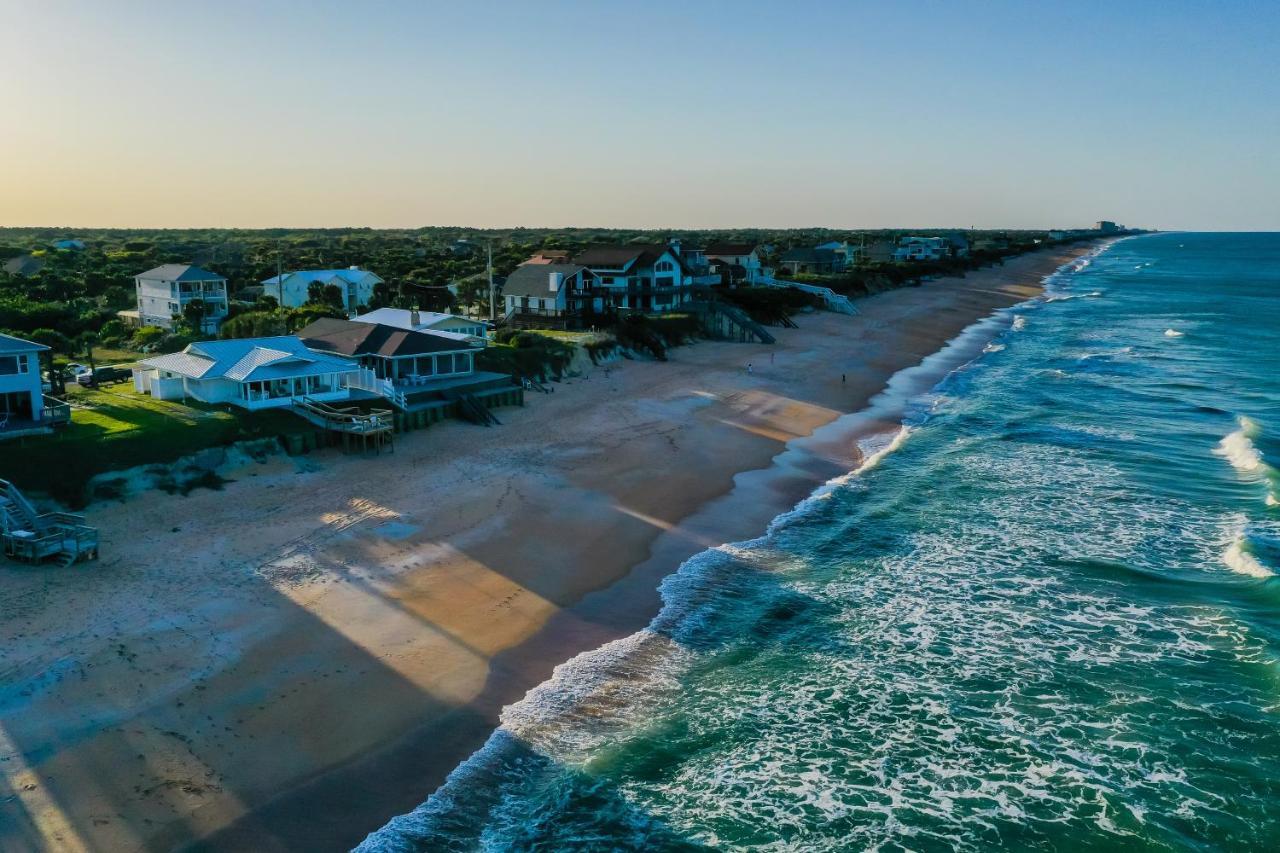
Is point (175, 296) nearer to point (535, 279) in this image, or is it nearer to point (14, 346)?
point (535, 279)

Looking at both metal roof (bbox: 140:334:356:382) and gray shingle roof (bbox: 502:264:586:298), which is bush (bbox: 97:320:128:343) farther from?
gray shingle roof (bbox: 502:264:586:298)

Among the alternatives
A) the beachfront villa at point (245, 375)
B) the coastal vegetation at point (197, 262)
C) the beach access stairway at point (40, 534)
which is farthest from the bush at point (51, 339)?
the beach access stairway at point (40, 534)

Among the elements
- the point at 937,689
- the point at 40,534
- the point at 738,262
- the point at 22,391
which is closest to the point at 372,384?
the point at 22,391

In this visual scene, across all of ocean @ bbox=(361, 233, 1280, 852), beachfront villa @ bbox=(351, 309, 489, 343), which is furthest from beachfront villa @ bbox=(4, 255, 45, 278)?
ocean @ bbox=(361, 233, 1280, 852)

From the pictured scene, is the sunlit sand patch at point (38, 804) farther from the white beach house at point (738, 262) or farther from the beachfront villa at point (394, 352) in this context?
→ the white beach house at point (738, 262)

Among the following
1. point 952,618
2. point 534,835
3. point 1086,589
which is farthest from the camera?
point 1086,589

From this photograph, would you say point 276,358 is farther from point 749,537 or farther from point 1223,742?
point 1223,742

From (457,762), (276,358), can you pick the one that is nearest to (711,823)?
(457,762)
